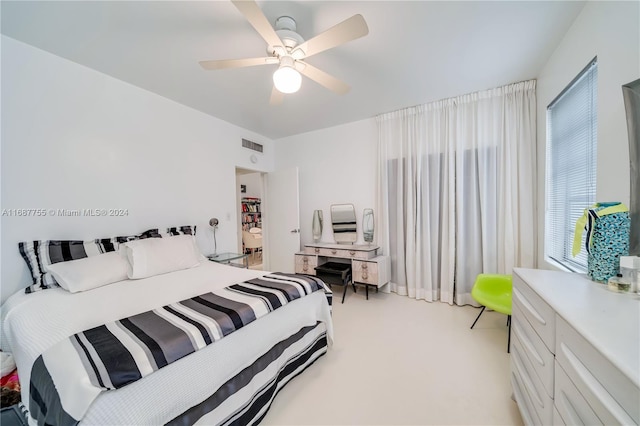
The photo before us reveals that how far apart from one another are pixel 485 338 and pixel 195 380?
8.10 ft

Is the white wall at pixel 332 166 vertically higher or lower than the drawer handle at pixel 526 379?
higher

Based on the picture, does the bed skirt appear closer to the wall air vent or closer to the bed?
the bed

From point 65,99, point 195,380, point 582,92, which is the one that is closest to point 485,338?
point 582,92

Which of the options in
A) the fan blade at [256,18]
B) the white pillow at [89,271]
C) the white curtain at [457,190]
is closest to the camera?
the fan blade at [256,18]

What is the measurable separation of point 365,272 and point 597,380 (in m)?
2.48

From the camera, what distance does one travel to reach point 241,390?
4.17 ft

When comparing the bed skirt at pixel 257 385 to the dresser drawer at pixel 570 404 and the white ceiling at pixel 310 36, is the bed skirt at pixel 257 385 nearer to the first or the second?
the dresser drawer at pixel 570 404

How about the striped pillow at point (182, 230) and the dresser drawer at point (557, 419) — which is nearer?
the dresser drawer at point (557, 419)

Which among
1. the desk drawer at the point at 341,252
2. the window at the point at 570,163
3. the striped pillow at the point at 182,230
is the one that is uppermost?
the window at the point at 570,163

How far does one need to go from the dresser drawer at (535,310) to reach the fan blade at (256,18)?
6.72ft

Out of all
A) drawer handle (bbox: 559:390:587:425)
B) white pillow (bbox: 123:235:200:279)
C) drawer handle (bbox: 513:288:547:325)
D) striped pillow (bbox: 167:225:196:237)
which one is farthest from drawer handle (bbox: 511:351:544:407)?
striped pillow (bbox: 167:225:196:237)

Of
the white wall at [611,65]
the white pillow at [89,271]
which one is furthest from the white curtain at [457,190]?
the white pillow at [89,271]

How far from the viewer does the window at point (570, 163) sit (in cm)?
163

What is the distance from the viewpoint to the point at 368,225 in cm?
352
